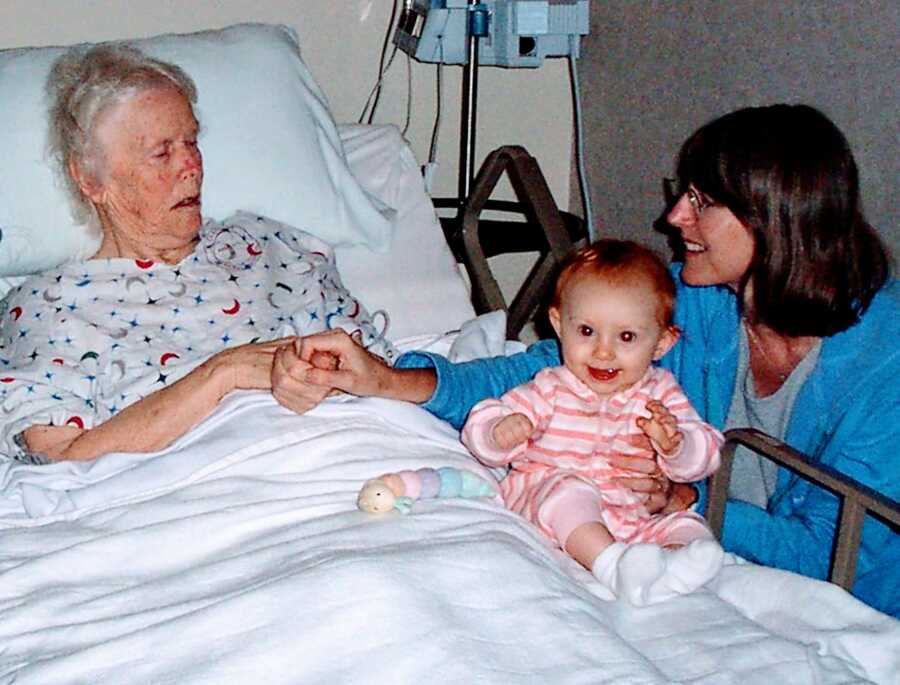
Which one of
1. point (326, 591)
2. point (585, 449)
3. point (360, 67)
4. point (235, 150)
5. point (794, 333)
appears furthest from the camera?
point (360, 67)

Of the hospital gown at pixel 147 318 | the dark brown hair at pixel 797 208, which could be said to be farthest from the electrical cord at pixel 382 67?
the dark brown hair at pixel 797 208

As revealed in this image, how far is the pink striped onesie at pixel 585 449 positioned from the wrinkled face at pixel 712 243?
0.61 ft

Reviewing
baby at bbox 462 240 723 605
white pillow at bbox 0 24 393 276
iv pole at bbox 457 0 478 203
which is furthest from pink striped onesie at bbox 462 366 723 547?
iv pole at bbox 457 0 478 203

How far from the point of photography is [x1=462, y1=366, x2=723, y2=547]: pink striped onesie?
162 centimetres

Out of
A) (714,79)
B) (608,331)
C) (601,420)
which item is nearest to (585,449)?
(601,420)

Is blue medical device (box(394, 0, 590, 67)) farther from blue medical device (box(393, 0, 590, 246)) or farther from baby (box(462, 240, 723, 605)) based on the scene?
baby (box(462, 240, 723, 605))

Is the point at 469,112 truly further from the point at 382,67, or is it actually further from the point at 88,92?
the point at 88,92

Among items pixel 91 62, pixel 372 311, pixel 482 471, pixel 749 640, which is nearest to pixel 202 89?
pixel 91 62

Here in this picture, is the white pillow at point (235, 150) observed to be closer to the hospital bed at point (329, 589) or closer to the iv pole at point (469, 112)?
the iv pole at point (469, 112)

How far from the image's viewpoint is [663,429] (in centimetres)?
158

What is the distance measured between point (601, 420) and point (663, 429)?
0.41 ft

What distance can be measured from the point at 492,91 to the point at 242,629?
6.61 feet

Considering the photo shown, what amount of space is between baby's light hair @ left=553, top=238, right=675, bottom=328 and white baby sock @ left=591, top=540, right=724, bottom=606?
358 mm

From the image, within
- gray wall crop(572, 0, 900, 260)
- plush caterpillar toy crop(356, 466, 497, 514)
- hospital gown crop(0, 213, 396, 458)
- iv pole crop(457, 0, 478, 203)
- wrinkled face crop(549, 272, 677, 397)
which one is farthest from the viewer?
iv pole crop(457, 0, 478, 203)
